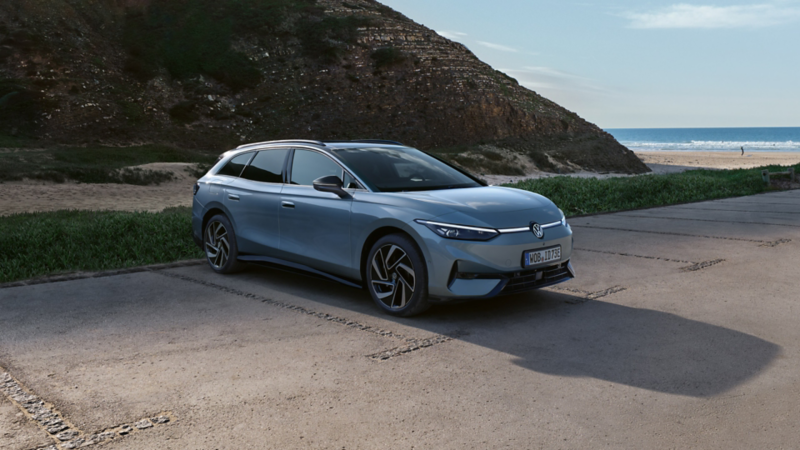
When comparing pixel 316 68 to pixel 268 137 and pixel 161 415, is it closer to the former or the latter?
Result: pixel 268 137

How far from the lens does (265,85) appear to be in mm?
50375

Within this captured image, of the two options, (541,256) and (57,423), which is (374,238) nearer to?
(541,256)

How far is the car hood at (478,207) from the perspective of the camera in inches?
233

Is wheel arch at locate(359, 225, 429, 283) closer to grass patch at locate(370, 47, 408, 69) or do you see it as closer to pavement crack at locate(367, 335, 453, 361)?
pavement crack at locate(367, 335, 453, 361)

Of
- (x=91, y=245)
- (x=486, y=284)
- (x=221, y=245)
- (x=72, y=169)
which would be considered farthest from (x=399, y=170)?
(x=72, y=169)

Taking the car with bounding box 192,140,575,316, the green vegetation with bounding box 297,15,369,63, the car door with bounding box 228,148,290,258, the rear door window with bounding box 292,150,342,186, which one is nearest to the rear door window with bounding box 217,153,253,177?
the car with bounding box 192,140,575,316

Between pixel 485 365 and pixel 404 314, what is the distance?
1.38 metres

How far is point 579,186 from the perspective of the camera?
682 inches

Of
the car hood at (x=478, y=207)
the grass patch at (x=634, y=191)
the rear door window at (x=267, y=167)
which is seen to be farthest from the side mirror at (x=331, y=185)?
the grass patch at (x=634, y=191)

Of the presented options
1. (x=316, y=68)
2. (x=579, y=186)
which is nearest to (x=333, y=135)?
(x=316, y=68)

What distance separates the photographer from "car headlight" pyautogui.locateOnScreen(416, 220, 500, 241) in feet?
19.0

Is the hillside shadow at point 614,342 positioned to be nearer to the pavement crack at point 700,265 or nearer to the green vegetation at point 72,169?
the pavement crack at point 700,265

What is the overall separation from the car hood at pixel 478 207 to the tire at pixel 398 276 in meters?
0.34

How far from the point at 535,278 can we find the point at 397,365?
6.00ft
